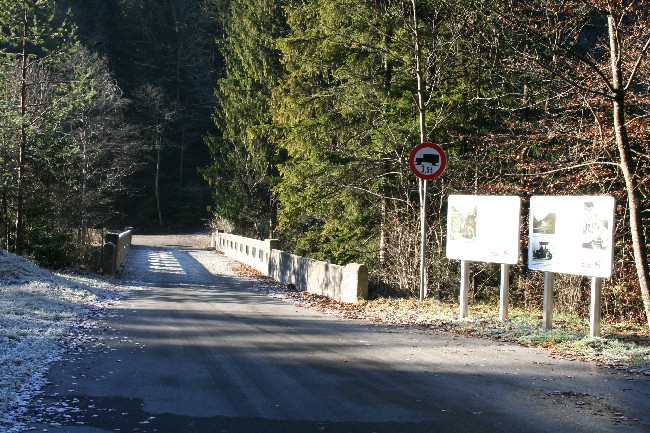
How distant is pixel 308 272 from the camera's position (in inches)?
747

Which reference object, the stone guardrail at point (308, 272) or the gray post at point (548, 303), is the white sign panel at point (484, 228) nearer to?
the gray post at point (548, 303)

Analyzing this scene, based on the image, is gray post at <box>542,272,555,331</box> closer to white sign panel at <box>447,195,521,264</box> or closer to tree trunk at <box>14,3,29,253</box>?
white sign panel at <box>447,195,521,264</box>

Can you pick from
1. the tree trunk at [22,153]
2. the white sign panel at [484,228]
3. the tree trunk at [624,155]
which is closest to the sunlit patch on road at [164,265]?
the tree trunk at [22,153]

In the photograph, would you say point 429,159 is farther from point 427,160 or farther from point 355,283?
point 355,283

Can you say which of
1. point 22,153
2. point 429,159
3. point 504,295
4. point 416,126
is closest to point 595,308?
point 504,295

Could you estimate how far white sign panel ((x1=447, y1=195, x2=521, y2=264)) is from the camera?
36.0ft

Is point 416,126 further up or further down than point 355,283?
further up

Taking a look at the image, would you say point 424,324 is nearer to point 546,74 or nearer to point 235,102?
point 546,74

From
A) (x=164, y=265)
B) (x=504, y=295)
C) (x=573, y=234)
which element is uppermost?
(x=573, y=234)

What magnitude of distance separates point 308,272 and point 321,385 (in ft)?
39.2

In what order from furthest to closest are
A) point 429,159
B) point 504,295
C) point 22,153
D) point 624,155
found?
point 22,153 → point 429,159 → point 504,295 → point 624,155

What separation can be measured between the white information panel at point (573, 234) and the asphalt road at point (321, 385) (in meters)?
1.43

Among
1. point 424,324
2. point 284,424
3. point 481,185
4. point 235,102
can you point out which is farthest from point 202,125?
point 284,424

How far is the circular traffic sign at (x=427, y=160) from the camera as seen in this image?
43.9 feet
